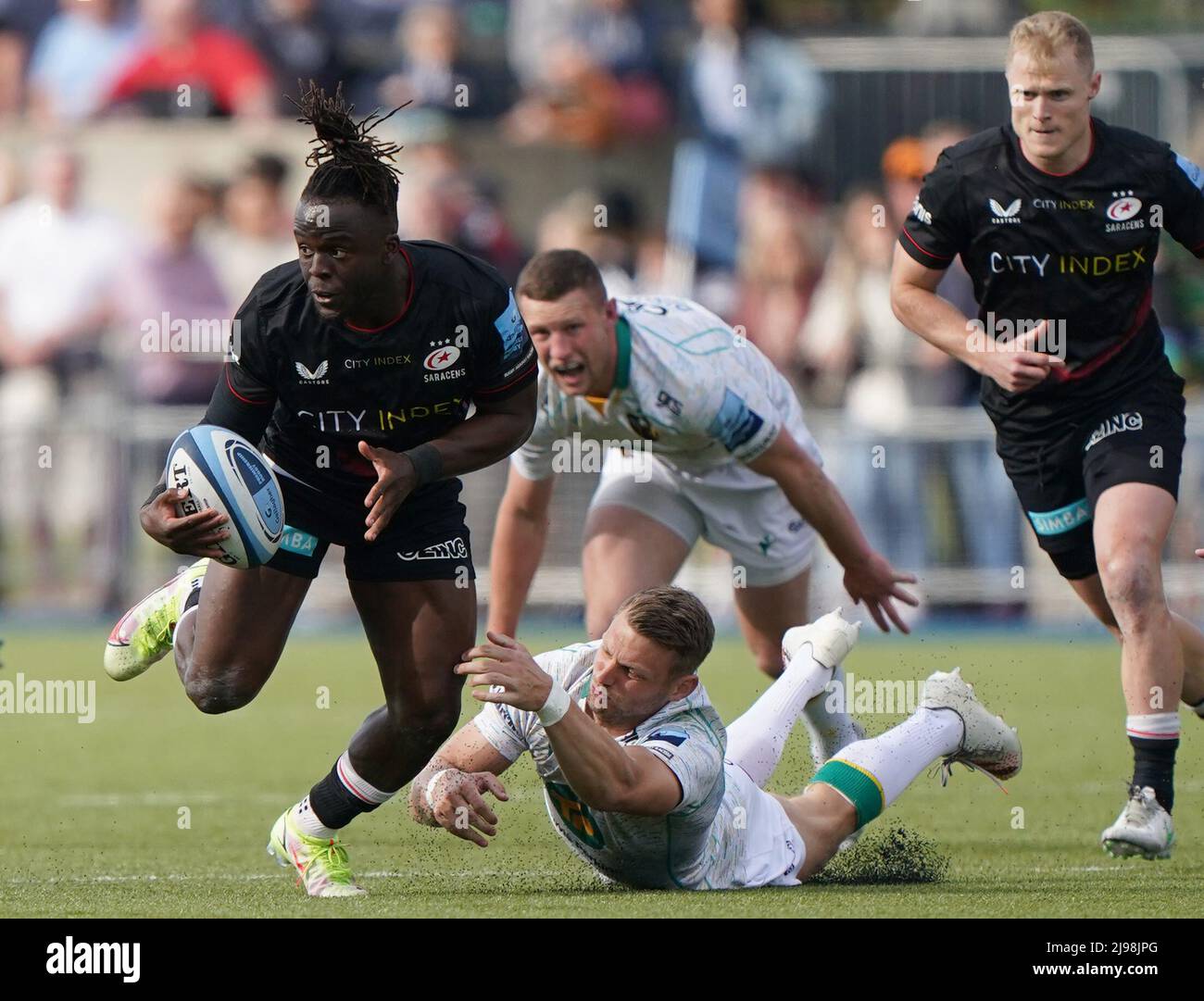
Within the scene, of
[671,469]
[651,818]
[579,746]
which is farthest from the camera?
[671,469]

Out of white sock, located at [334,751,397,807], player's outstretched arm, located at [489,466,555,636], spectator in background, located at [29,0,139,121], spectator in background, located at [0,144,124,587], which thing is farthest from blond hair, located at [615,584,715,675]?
spectator in background, located at [29,0,139,121]

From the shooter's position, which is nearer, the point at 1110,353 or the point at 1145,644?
the point at 1145,644

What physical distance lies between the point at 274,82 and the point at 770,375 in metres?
11.4

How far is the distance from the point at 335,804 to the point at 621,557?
218 centimetres

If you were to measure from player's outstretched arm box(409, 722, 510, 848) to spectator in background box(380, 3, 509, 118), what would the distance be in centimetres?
1230

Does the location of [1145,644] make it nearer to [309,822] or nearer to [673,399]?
[673,399]

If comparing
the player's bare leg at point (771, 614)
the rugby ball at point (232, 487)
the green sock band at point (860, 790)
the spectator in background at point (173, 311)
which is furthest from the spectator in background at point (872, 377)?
the rugby ball at point (232, 487)

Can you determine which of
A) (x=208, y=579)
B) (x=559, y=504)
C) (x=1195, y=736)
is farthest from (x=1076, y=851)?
(x=559, y=504)

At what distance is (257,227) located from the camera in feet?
59.4

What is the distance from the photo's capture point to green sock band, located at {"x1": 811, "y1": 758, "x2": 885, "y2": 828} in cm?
740

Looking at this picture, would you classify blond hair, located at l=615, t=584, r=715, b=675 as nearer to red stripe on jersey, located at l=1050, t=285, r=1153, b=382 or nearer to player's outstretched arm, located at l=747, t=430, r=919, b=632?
player's outstretched arm, located at l=747, t=430, r=919, b=632

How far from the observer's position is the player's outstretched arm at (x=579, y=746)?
6051 millimetres

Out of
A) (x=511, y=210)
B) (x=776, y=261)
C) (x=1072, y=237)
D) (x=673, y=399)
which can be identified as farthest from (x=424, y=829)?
(x=511, y=210)

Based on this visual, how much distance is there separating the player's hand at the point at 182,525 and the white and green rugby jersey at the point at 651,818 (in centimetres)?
107
